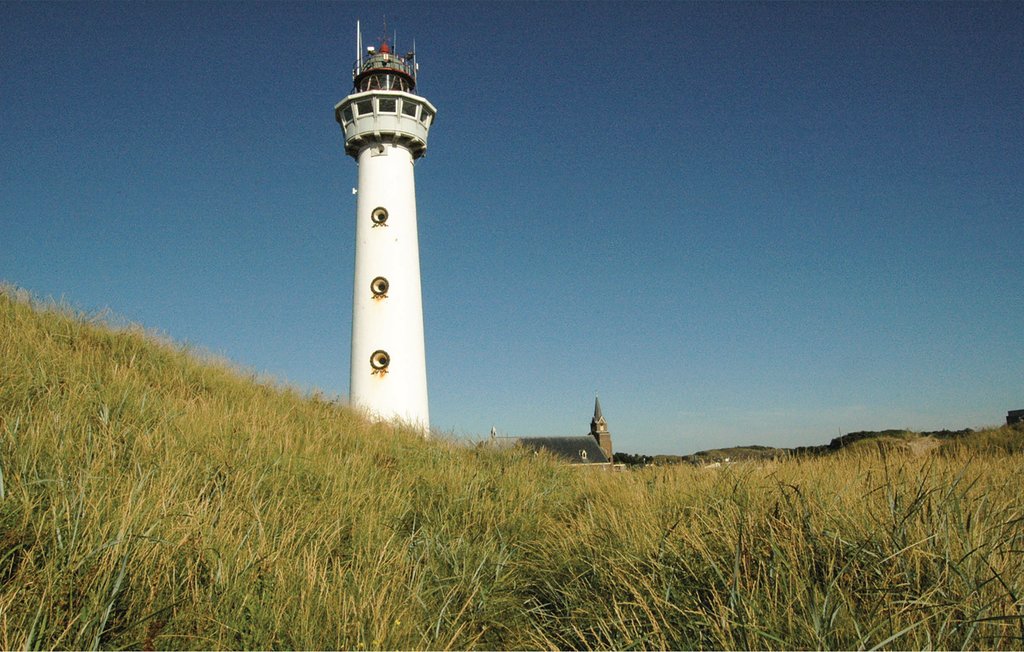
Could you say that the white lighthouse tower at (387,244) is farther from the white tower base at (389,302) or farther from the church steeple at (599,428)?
the church steeple at (599,428)

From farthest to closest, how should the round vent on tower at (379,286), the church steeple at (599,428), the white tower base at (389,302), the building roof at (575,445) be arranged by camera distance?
the church steeple at (599,428) < the building roof at (575,445) < the round vent on tower at (379,286) < the white tower base at (389,302)

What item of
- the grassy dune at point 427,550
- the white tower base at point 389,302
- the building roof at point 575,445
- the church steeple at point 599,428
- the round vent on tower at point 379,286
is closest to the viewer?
the grassy dune at point 427,550

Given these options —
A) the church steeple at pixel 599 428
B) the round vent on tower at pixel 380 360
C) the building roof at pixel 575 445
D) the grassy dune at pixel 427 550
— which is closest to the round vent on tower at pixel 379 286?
the round vent on tower at pixel 380 360

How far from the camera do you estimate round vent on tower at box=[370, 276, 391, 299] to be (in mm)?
15945

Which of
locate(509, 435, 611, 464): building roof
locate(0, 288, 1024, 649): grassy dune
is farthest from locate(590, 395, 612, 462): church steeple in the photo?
locate(0, 288, 1024, 649): grassy dune

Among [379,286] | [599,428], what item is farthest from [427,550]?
[599,428]

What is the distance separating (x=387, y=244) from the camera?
642 inches

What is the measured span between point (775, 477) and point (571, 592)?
2240 millimetres

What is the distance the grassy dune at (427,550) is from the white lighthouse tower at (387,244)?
31.7 feet

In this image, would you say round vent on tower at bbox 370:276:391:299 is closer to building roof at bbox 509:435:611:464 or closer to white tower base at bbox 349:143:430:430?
white tower base at bbox 349:143:430:430

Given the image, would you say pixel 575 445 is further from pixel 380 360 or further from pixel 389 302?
pixel 389 302

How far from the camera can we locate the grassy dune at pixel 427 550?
2359mm

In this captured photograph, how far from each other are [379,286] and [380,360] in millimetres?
2055

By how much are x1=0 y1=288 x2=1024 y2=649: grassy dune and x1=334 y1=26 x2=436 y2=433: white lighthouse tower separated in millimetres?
9667
